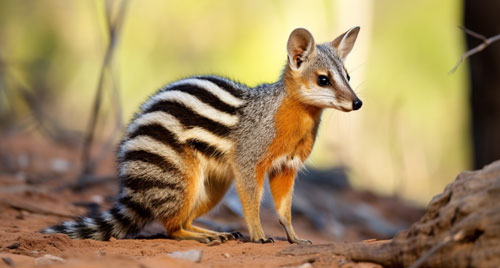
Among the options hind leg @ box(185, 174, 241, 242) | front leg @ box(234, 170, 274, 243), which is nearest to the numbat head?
front leg @ box(234, 170, 274, 243)

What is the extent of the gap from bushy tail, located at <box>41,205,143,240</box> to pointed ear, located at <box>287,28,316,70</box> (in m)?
2.04

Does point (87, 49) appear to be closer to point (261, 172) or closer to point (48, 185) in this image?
point (48, 185)

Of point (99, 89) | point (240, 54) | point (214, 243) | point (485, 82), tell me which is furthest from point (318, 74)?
point (240, 54)

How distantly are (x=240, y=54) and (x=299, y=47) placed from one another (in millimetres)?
14970

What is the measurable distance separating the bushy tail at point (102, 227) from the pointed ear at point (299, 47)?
204cm

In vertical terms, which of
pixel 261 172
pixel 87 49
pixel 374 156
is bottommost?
pixel 261 172

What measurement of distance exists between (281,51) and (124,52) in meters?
4.81

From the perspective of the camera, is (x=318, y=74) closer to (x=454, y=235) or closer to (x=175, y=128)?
(x=175, y=128)

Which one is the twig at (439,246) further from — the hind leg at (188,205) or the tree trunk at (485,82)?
the tree trunk at (485,82)

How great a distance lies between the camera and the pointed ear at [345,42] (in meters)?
6.16

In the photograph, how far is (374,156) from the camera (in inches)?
665

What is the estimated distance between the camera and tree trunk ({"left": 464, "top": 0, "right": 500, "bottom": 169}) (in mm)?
8664

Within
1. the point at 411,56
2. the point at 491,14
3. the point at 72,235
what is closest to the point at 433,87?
the point at 411,56

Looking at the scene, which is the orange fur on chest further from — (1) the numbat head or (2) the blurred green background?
(2) the blurred green background
